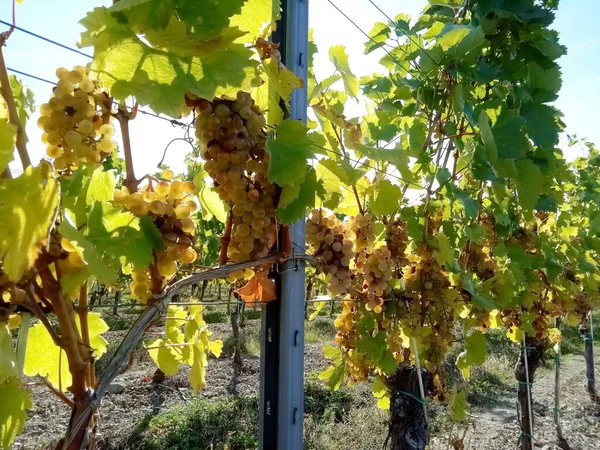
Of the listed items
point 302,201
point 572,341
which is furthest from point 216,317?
point 302,201

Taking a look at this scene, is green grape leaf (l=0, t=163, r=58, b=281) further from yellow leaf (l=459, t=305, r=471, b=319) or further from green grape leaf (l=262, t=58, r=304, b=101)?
yellow leaf (l=459, t=305, r=471, b=319)

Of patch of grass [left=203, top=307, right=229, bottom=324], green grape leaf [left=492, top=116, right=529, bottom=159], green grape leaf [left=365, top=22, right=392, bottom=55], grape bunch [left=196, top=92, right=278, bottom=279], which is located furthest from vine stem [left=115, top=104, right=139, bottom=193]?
patch of grass [left=203, top=307, right=229, bottom=324]

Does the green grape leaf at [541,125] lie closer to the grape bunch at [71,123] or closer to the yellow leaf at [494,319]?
the yellow leaf at [494,319]

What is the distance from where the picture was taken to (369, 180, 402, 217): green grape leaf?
1.52 meters

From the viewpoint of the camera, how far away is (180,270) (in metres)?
0.91

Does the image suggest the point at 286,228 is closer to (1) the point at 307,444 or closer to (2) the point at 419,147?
(2) the point at 419,147

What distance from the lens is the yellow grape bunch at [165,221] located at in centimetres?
74

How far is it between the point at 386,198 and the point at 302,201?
1.98 feet

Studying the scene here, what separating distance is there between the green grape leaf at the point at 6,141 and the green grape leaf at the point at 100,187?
0.64 feet

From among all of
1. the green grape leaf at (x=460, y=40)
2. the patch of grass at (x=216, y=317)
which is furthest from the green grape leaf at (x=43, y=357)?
the patch of grass at (x=216, y=317)

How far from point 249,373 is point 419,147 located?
257 inches

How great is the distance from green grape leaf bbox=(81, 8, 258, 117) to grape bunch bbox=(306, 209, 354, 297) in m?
0.63

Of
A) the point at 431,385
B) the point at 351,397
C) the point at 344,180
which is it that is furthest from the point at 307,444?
the point at 344,180

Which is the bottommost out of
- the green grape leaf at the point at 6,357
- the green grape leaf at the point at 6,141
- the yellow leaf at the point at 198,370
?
the yellow leaf at the point at 198,370
